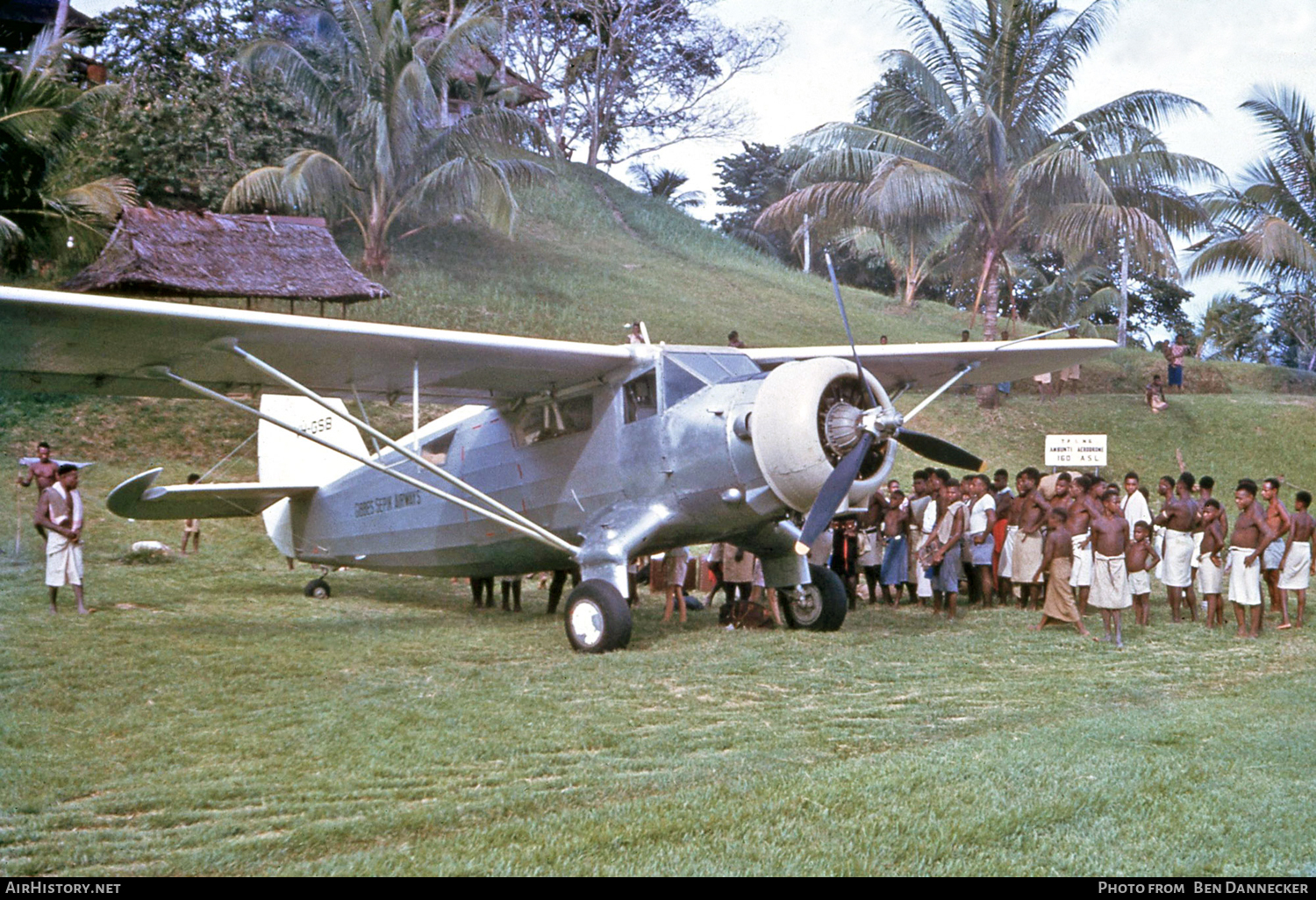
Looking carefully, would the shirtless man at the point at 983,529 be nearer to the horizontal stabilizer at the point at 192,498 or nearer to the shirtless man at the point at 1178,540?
the shirtless man at the point at 1178,540

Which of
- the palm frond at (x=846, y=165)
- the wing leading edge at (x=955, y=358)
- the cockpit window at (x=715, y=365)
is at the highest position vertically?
the palm frond at (x=846, y=165)

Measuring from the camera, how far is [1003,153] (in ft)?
83.4

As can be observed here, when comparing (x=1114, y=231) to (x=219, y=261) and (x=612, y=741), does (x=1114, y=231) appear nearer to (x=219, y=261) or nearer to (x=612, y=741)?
(x=219, y=261)

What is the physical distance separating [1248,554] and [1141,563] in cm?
107

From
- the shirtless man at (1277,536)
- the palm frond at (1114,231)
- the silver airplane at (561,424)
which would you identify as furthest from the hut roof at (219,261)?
the shirtless man at (1277,536)

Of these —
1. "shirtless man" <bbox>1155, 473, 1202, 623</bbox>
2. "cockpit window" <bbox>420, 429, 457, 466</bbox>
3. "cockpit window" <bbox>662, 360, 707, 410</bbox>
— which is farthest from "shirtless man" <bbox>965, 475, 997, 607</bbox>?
"cockpit window" <bbox>420, 429, 457, 466</bbox>

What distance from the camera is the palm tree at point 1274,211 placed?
22.6 m

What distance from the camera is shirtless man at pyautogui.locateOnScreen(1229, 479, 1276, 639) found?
1165 centimetres

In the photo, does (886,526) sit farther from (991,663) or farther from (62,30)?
(62,30)

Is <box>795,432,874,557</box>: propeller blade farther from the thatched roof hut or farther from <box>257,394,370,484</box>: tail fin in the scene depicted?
the thatched roof hut

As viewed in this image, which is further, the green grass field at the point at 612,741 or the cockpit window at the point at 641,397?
the cockpit window at the point at 641,397

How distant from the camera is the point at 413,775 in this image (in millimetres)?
6078

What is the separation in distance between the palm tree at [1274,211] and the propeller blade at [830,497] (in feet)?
50.7

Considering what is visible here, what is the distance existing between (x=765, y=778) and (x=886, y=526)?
877 cm
